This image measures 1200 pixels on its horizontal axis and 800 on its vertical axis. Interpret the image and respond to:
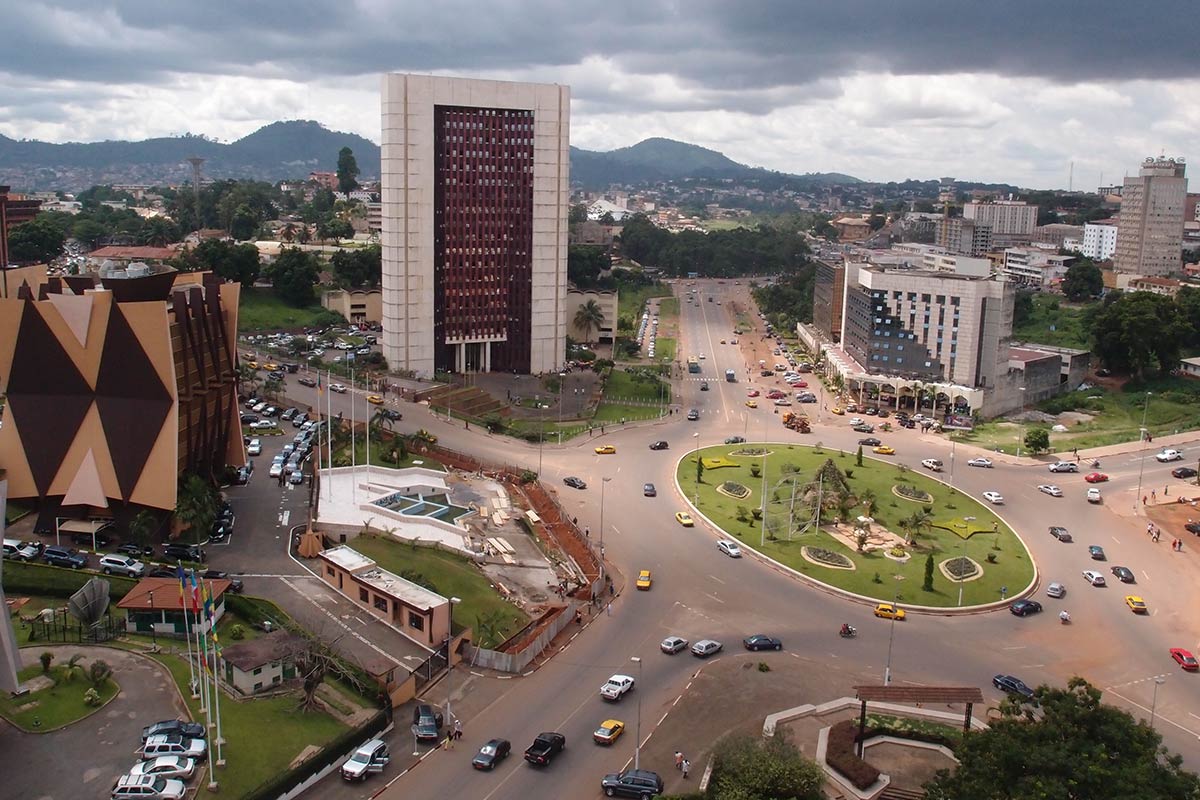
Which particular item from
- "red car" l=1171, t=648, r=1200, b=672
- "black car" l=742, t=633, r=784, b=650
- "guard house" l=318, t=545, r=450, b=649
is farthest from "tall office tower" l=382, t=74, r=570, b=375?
"red car" l=1171, t=648, r=1200, b=672

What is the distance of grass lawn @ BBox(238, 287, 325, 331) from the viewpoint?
315 feet

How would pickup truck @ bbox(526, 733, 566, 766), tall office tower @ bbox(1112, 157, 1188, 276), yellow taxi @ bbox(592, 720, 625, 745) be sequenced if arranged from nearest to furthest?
pickup truck @ bbox(526, 733, 566, 766) < yellow taxi @ bbox(592, 720, 625, 745) < tall office tower @ bbox(1112, 157, 1188, 276)

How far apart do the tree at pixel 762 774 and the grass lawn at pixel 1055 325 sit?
287 ft

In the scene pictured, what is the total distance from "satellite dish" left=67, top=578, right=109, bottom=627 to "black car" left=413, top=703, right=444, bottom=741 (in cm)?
1204

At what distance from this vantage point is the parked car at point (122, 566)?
40812mm

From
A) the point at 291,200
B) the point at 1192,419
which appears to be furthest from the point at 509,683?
the point at 291,200

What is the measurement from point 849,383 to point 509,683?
180 ft

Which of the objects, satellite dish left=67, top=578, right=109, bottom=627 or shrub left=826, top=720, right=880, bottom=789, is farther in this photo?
satellite dish left=67, top=578, right=109, bottom=627

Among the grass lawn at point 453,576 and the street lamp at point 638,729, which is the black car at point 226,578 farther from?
the street lamp at point 638,729

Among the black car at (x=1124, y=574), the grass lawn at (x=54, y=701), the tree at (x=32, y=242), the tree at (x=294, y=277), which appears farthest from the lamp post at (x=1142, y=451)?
the tree at (x=32, y=242)

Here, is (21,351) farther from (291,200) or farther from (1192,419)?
(291,200)

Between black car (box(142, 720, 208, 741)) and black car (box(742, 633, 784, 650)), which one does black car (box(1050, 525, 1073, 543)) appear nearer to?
black car (box(742, 633, 784, 650))

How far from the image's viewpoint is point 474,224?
82.6 metres

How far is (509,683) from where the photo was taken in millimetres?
35500
